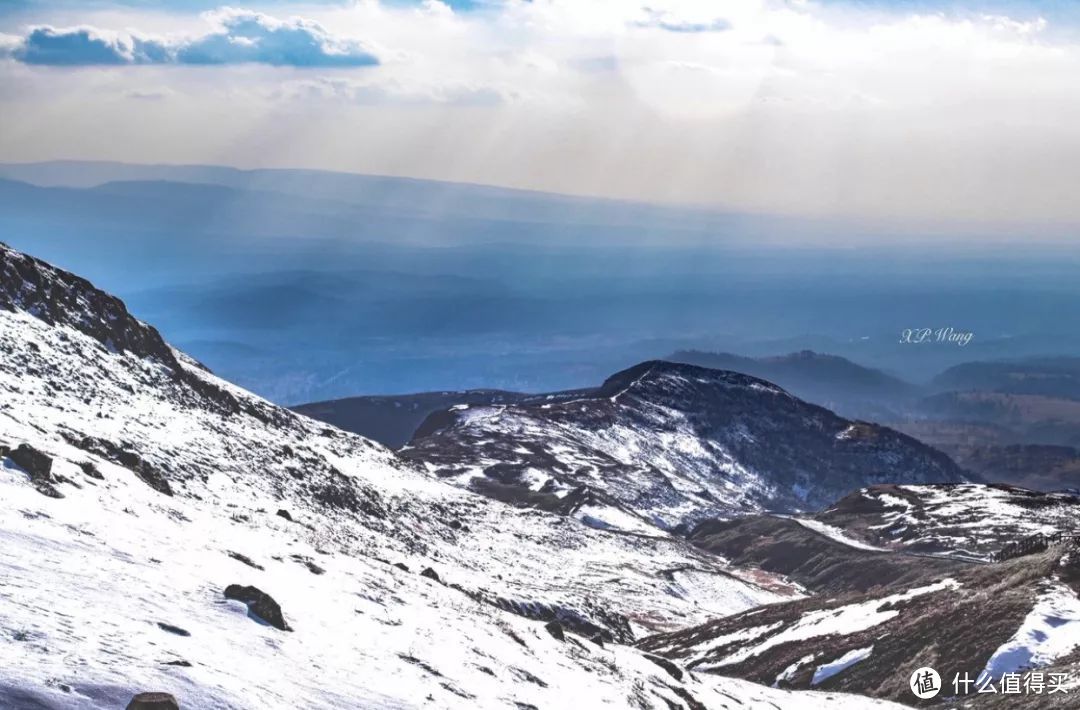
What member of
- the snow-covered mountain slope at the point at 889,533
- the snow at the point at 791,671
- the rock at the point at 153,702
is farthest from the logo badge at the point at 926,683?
the snow-covered mountain slope at the point at 889,533

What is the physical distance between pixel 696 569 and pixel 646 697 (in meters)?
80.4

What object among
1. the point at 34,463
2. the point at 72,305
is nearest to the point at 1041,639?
the point at 34,463

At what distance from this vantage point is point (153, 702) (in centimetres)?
2119

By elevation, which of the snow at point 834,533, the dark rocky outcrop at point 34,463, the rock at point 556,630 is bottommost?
the snow at point 834,533

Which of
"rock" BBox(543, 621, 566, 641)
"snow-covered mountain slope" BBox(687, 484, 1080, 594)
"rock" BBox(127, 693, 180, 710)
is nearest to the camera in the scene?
"rock" BBox(127, 693, 180, 710)

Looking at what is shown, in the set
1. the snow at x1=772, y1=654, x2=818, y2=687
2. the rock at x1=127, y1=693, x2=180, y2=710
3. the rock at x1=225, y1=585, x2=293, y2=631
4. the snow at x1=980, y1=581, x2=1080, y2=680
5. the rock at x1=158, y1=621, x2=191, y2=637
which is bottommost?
the snow at x1=772, y1=654, x2=818, y2=687

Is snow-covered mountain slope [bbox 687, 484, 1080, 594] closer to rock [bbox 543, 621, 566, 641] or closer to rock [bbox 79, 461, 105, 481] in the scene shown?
rock [bbox 543, 621, 566, 641]

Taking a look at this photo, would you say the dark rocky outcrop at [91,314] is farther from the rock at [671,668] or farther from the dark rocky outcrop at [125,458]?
the rock at [671,668]

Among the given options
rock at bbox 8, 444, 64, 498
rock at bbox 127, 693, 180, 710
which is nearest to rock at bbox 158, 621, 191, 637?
rock at bbox 127, 693, 180, 710

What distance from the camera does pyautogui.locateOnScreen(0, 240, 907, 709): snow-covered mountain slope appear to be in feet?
81.8

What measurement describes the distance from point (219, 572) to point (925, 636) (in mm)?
31058

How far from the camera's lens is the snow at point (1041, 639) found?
4272 centimetres

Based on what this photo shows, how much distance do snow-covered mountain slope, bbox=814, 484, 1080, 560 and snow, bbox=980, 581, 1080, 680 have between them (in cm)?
8069

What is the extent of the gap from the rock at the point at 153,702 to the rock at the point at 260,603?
9.16 m
